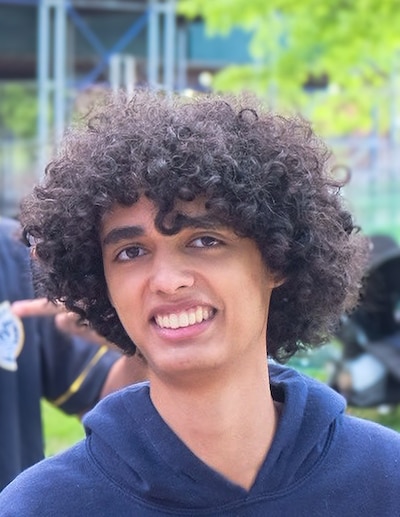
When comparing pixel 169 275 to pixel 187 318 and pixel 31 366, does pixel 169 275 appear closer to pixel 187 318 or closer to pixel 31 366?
pixel 187 318

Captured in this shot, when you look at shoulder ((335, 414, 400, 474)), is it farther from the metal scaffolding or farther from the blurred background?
the metal scaffolding

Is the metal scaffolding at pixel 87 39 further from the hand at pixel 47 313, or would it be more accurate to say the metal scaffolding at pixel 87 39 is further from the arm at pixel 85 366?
the hand at pixel 47 313

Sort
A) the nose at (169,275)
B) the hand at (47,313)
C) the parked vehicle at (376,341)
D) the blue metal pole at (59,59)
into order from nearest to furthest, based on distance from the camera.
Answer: the nose at (169,275), the hand at (47,313), the parked vehicle at (376,341), the blue metal pole at (59,59)

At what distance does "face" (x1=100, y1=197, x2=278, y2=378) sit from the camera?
1.73 m

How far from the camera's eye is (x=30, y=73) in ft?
68.9

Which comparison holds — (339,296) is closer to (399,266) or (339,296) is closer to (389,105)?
(399,266)

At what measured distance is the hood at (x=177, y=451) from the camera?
69.5 inches

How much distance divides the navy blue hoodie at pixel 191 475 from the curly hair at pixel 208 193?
0.73ft

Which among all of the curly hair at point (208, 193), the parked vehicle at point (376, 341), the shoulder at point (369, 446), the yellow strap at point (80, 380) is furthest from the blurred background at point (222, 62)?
the shoulder at point (369, 446)

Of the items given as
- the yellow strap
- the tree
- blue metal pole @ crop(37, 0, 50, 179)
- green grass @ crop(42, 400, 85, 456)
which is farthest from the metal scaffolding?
the yellow strap

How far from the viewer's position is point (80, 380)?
123 inches

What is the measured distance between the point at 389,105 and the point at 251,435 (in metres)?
14.9

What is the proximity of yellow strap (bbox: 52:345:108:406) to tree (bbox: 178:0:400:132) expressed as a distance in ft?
15.7

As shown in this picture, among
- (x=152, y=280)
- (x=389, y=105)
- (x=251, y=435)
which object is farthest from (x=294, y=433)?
(x=389, y=105)
